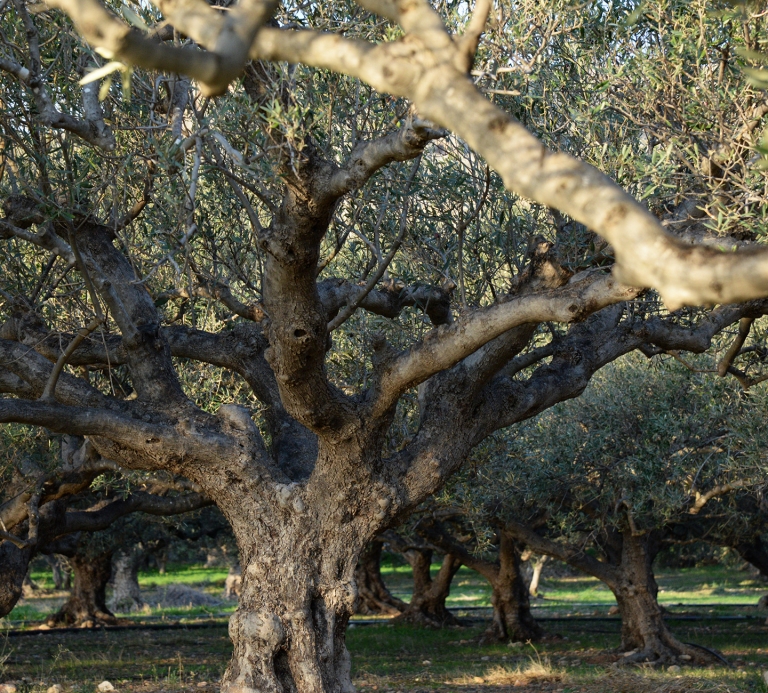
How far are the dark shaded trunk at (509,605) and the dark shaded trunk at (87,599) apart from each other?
1212 centimetres

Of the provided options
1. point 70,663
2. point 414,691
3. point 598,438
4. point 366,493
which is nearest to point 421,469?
point 366,493

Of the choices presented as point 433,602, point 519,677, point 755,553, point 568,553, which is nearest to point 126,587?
point 433,602

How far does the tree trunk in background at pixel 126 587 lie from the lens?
33.7m

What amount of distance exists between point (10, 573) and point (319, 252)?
8.50 metres

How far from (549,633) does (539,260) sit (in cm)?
1712

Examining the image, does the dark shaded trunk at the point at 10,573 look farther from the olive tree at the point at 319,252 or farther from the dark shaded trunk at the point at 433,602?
the dark shaded trunk at the point at 433,602

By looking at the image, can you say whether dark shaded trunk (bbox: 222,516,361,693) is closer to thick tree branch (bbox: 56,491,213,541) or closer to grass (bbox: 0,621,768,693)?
grass (bbox: 0,621,768,693)

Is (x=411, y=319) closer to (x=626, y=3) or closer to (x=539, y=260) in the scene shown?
(x=539, y=260)

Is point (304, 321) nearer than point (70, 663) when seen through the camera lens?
Yes

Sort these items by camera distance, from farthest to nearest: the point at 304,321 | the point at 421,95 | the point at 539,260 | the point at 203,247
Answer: the point at 203,247, the point at 539,260, the point at 304,321, the point at 421,95

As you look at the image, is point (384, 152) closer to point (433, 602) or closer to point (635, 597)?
point (635, 597)

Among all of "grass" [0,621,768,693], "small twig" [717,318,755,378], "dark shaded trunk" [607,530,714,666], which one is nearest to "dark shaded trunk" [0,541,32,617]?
"grass" [0,621,768,693]

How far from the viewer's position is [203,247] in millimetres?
9336

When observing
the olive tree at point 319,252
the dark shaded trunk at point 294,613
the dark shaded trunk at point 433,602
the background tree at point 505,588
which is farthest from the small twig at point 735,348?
the dark shaded trunk at point 433,602
